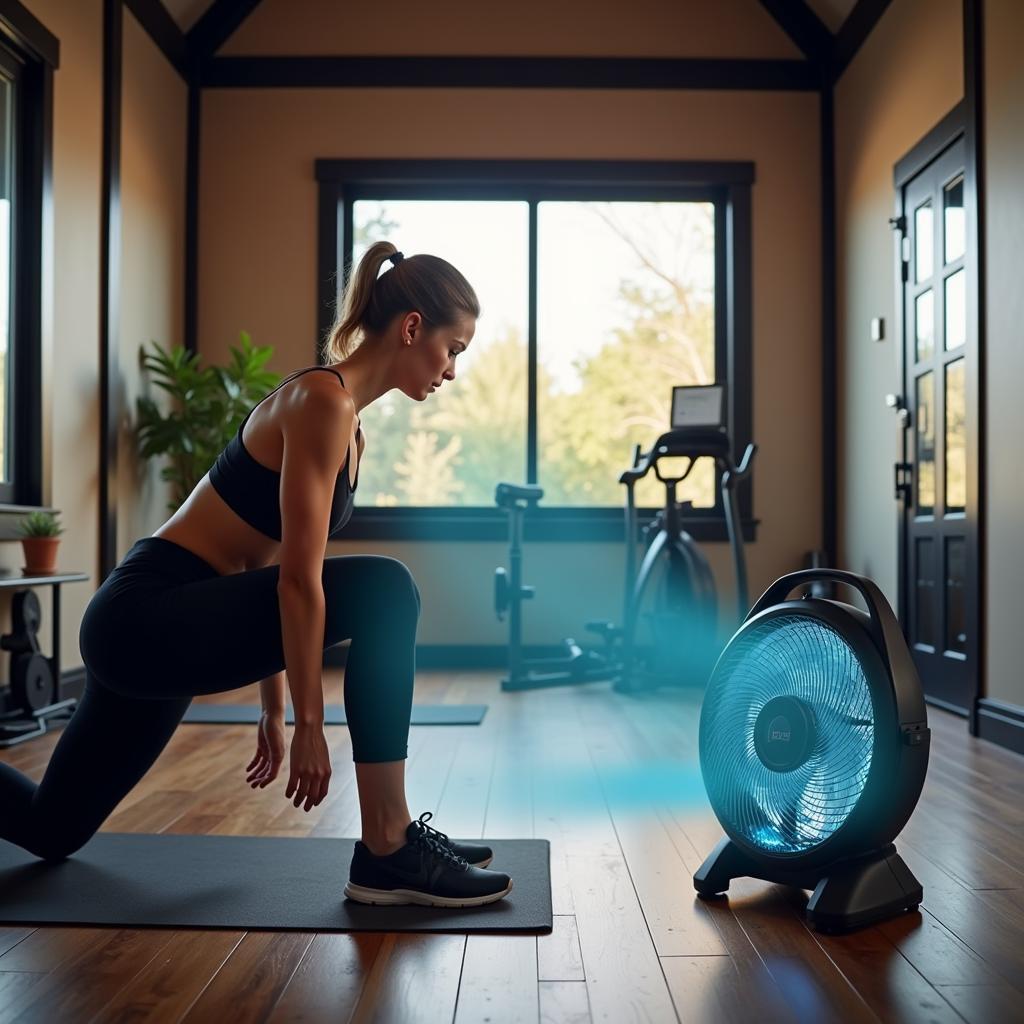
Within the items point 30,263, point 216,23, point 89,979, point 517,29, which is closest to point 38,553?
point 30,263

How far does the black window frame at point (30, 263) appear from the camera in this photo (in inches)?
162

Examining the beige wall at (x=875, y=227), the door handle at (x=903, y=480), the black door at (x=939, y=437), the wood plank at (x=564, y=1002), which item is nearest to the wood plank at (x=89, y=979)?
the wood plank at (x=564, y=1002)

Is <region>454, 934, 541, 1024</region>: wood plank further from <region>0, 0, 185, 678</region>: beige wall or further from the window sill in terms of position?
the window sill

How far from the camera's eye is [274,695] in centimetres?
202

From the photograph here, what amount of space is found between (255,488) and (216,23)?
15.8 ft

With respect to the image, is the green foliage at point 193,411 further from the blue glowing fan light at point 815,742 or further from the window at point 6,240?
the blue glowing fan light at point 815,742

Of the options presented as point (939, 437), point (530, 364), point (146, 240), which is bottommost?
point (939, 437)

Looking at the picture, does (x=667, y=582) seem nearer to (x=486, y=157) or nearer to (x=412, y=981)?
(x=486, y=157)

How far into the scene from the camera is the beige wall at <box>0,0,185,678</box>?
4.30 metres

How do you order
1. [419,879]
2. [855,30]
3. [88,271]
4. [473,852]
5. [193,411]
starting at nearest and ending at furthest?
[419,879], [473,852], [88,271], [193,411], [855,30]

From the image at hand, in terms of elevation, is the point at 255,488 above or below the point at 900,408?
below

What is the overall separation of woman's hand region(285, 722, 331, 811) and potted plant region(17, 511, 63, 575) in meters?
2.54

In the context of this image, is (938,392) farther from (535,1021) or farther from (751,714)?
(535,1021)

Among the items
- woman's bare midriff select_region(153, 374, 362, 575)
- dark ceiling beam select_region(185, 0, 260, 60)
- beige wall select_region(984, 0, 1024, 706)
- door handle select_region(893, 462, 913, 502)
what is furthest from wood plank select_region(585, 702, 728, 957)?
dark ceiling beam select_region(185, 0, 260, 60)
